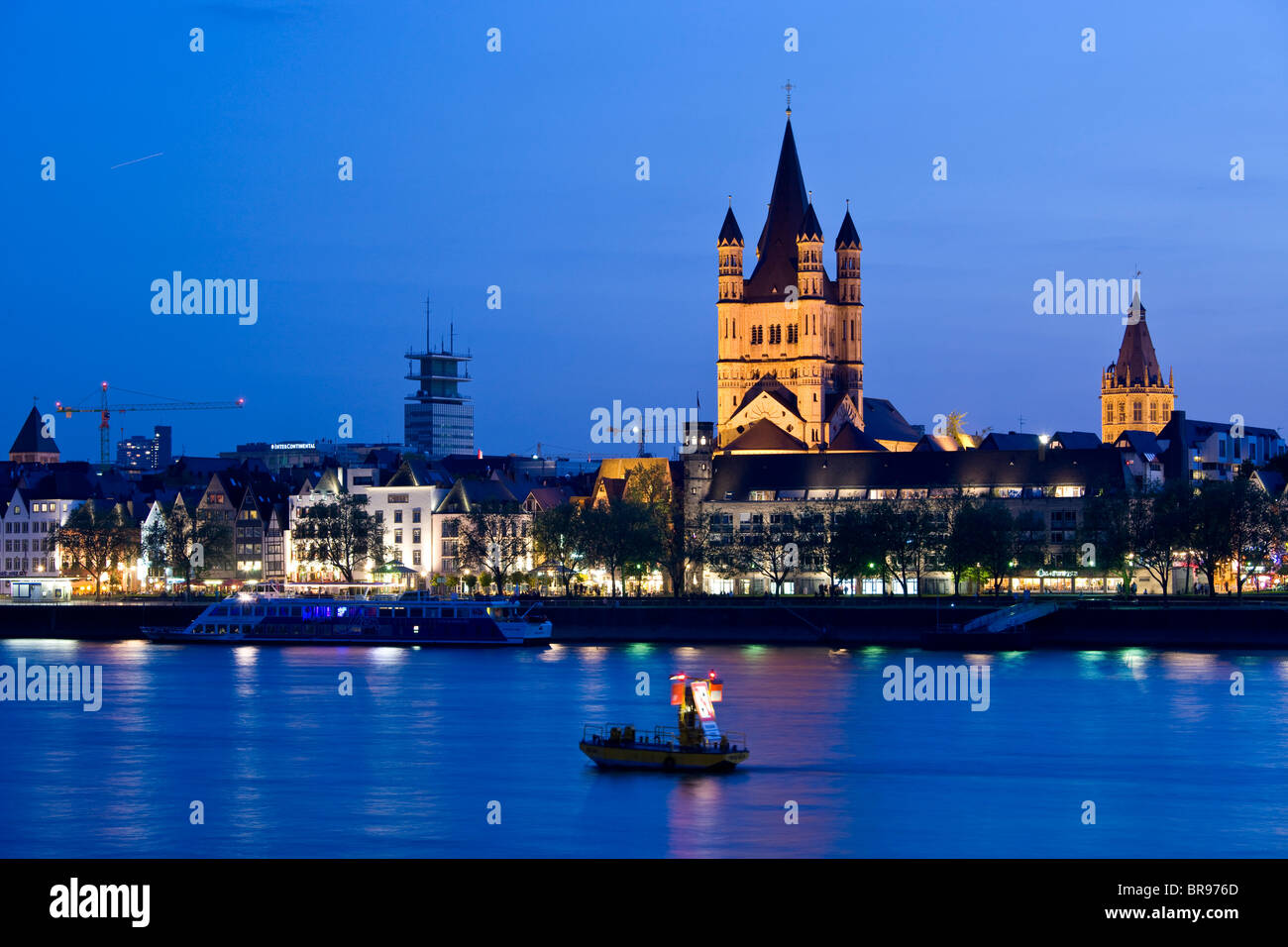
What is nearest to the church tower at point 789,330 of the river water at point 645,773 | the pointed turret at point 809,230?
the pointed turret at point 809,230

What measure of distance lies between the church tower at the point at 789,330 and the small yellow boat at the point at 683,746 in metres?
112

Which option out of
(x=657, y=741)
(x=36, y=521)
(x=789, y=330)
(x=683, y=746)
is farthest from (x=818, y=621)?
(x=36, y=521)

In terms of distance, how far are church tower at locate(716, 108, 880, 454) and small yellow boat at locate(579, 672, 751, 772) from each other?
368ft

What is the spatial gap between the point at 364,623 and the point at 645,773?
6530 cm

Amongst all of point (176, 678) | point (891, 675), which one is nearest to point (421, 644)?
point (176, 678)

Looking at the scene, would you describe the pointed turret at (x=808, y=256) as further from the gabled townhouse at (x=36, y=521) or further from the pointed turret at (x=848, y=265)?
the gabled townhouse at (x=36, y=521)

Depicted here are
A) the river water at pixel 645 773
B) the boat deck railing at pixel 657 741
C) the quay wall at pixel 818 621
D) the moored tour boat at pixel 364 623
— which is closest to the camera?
the river water at pixel 645 773

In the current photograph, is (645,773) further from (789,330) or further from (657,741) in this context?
(789,330)

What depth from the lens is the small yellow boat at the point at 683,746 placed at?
5912 centimetres

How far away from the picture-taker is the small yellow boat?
194ft

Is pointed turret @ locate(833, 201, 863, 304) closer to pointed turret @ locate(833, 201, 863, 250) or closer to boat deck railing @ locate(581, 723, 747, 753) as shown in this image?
pointed turret @ locate(833, 201, 863, 250)

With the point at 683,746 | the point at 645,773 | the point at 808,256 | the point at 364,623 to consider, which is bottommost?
the point at 645,773

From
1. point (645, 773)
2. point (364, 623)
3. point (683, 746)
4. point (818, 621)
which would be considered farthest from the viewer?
point (364, 623)

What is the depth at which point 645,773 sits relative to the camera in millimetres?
59156
